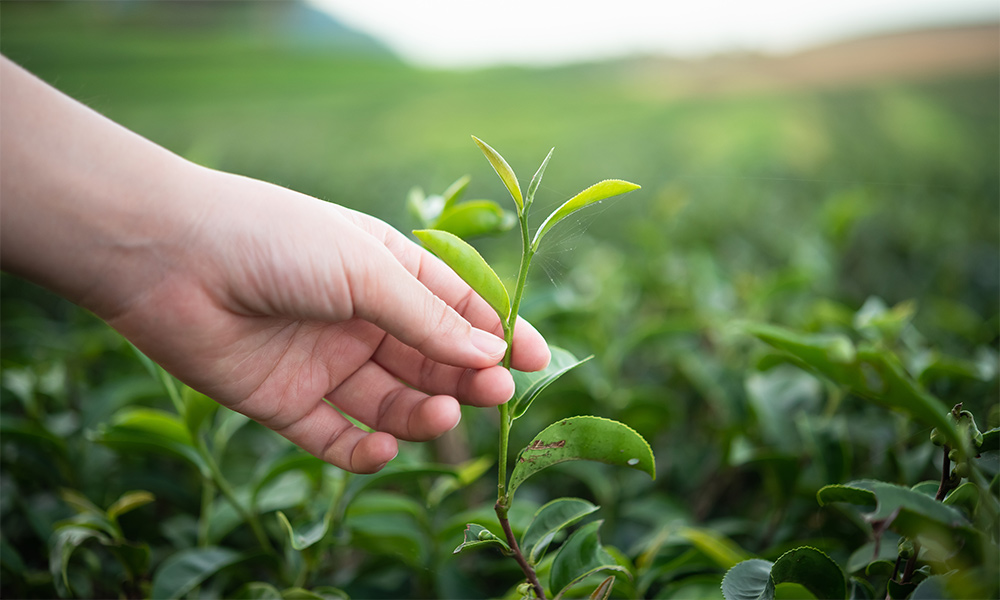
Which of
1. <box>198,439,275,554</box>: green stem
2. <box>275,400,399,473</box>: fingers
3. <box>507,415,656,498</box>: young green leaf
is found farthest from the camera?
<box>198,439,275,554</box>: green stem

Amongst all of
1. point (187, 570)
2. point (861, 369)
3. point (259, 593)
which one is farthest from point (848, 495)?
point (187, 570)

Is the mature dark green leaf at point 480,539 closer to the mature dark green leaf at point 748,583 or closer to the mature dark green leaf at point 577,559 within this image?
the mature dark green leaf at point 577,559

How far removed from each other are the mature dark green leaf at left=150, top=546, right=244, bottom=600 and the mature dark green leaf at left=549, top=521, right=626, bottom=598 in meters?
0.46

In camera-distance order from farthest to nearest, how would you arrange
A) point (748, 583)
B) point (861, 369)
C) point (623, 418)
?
point (623, 418) < point (861, 369) < point (748, 583)

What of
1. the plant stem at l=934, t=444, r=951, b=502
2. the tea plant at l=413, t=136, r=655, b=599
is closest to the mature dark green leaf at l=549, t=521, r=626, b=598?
the tea plant at l=413, t=136, r=655, b=599

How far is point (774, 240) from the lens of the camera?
6.53 feet

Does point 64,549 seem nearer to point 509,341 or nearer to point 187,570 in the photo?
point 187,570

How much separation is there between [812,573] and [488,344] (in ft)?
1.28

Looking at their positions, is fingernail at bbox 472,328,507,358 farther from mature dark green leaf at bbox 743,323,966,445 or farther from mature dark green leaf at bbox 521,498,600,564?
mature dark green leaf at bbox 743,323,966,445

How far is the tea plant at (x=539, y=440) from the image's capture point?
0.56 meters

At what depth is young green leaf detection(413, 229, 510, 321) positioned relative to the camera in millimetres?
545

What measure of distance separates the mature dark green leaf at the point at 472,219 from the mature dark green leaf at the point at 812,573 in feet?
1.65

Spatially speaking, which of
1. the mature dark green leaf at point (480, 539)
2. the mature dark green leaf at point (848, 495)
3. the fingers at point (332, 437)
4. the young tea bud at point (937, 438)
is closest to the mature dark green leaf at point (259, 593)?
the fingers at point (332, 437)

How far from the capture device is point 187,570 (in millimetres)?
820
